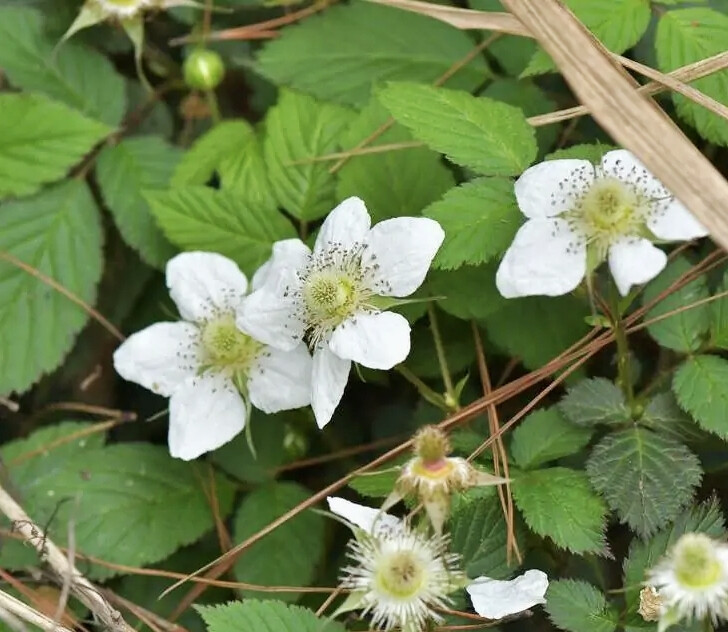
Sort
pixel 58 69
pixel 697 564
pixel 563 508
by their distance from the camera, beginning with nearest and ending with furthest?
pixel 697 564
pixel 563 508
pixel 58 69

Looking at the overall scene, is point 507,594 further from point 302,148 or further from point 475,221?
point 302,148

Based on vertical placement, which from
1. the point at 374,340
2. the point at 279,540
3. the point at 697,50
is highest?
the point at 697,50

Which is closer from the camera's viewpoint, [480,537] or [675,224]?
[675,224]

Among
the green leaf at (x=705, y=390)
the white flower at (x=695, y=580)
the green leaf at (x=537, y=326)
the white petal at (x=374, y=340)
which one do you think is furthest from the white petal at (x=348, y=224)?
the white flower at (x=695, y=580)

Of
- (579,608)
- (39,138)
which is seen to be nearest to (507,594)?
(579,608)

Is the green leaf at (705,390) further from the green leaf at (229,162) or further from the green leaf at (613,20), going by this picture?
the green leaf at (229,162)
